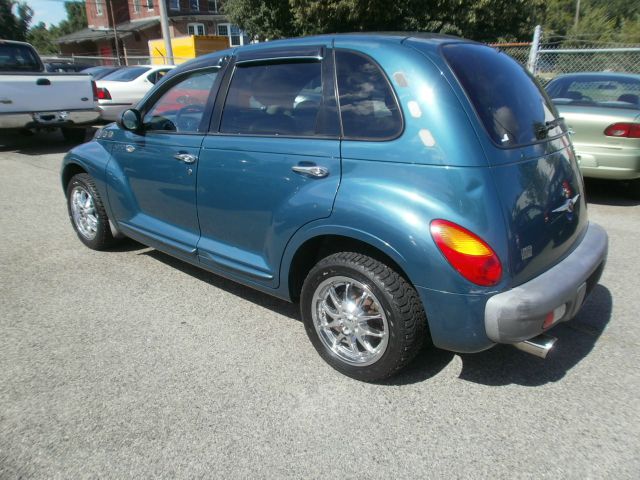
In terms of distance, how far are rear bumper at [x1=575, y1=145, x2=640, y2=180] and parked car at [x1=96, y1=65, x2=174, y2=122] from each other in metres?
9.30

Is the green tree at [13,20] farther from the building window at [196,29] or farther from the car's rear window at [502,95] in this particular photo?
the car's rear window at [502,95]

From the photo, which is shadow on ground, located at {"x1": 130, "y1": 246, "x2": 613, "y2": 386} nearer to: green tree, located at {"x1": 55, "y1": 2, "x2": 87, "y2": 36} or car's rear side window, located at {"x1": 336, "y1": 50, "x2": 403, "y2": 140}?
car's rear side window, located at {"x1": 336, "y1": 50, "x2": 403, "y2": 140}

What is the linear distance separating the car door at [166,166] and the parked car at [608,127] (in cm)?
445

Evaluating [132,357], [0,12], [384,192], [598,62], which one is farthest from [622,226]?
[0,12]

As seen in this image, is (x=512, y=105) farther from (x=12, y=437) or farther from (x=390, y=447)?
(x=12, y=437)

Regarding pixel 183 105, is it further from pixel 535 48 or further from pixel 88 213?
pixel 535 48

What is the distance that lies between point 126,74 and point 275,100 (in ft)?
36.5

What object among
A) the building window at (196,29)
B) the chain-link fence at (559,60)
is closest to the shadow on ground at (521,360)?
the chain-link fence at (559,60)

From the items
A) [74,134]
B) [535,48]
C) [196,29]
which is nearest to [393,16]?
[535,48]

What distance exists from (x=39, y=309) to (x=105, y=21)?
166 feet

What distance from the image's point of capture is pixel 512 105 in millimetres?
2566

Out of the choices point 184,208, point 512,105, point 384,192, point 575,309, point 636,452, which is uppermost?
point 512,105

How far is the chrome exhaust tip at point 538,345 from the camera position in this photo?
2.37 meters

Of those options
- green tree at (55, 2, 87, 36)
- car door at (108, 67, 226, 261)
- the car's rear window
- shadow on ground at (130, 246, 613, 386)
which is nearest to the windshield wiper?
the car's rear window
